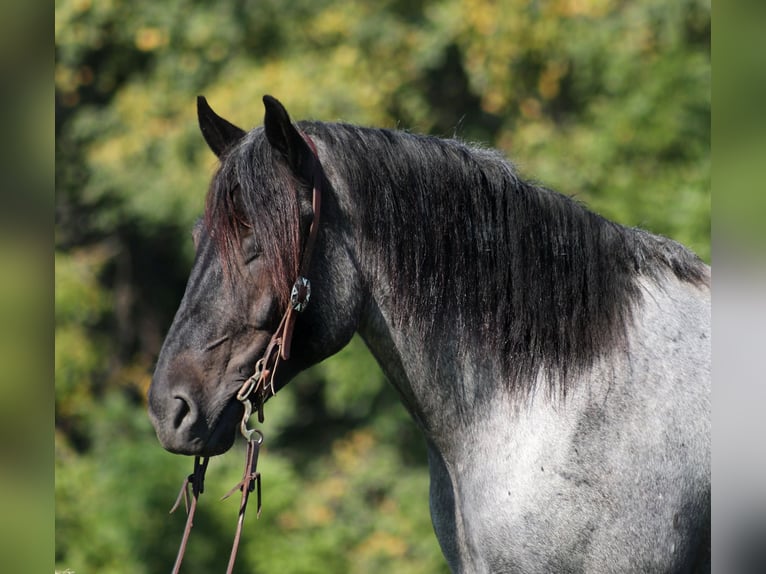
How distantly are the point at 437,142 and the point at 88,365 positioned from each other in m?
5.24

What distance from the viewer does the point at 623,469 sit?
1.82 metres

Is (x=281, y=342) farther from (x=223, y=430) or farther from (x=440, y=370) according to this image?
(x=440, y=370)

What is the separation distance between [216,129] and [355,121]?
3.86 metres

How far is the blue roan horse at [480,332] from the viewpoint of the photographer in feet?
5.97

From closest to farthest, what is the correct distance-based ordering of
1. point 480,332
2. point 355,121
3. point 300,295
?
point 300,295, point 480,332, point 355,121

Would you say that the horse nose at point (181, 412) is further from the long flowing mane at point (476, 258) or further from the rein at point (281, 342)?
the long flowing mane at point (476, 258)

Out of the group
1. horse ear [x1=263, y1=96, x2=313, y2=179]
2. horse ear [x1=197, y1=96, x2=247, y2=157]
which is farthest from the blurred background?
horse ear [x1=263, y1=96, x2=313, y2=179]

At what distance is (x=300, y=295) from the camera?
1.81 m

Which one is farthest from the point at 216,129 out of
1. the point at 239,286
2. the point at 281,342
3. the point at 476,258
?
the point at 476,258

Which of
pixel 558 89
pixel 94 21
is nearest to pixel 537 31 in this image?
pixel 558 89

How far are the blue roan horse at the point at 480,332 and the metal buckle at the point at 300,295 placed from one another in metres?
0.02

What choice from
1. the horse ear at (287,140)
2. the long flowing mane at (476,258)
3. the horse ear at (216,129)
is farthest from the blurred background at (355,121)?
the horse ear at (287,140)

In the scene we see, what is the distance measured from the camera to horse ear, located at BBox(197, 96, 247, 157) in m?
2.05

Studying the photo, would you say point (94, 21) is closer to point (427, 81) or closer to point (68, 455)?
point (427, 81)
